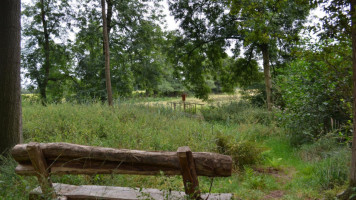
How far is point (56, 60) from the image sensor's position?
19641 mm

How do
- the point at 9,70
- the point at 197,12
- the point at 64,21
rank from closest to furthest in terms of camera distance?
1. the point at 9,70
2. the point at 197,12
3. the point at 64,21

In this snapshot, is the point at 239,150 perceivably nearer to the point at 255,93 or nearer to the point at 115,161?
the point at 115,161

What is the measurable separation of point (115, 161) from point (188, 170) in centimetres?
81

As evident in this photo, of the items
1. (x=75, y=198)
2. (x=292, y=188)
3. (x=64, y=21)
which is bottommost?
(x=292, y=188)

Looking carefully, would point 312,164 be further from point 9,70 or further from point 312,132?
point 9,70

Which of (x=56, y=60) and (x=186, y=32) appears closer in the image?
(x=186, y=32)

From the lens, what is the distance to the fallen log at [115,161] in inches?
108

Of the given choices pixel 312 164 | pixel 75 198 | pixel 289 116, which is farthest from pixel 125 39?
pixel 75 198

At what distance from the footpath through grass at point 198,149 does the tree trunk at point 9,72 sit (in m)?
0.60

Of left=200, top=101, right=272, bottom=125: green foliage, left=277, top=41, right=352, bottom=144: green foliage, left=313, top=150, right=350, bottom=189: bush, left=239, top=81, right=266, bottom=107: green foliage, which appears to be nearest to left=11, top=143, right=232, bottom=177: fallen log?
left=313, top=150, right=350, bottom=189: bush

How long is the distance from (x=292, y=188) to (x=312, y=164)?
130 cm

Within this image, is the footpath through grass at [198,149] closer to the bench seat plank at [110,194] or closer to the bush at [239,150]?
the bush at [239,150]

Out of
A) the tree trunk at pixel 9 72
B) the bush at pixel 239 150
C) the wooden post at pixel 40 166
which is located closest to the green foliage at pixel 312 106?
the bush at pixel 239 150

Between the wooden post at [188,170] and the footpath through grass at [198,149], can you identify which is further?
the footpath through grass at [198,149]
